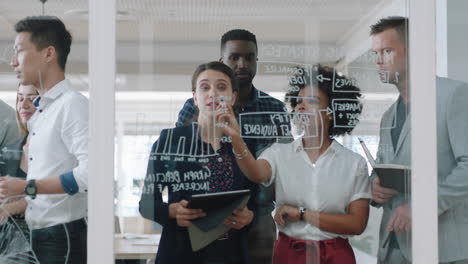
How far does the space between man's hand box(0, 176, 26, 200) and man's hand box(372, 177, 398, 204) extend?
4.98 ft

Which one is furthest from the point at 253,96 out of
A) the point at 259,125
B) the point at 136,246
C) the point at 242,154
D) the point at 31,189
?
the point at 31,189

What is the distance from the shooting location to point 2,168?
270 cm

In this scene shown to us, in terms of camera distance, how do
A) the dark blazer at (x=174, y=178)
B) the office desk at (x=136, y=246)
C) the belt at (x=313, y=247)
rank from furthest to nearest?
the belt at (x=313, y=247), the dark blazer at (x=174, y=178), the office desk at (x=136, y=246)

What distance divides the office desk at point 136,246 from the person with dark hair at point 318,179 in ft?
1.76

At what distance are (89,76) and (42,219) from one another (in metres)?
0.65

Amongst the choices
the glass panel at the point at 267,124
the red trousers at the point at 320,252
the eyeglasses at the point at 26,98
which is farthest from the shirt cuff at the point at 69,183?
the red trousers at the point at 320,252

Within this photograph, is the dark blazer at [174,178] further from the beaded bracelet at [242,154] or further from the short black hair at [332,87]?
the short black hair at [332,87]

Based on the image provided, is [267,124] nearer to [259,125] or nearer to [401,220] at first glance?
[259,125]

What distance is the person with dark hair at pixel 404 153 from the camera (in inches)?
110

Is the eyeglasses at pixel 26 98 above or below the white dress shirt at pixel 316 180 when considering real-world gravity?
above

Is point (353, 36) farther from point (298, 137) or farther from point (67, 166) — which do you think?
point (67, 166)

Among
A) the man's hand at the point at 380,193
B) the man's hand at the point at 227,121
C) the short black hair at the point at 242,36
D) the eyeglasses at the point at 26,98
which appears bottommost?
the man's hand at the point at 380,193

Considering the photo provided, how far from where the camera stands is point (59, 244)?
2.70 m

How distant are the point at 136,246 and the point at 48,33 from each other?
99cm
